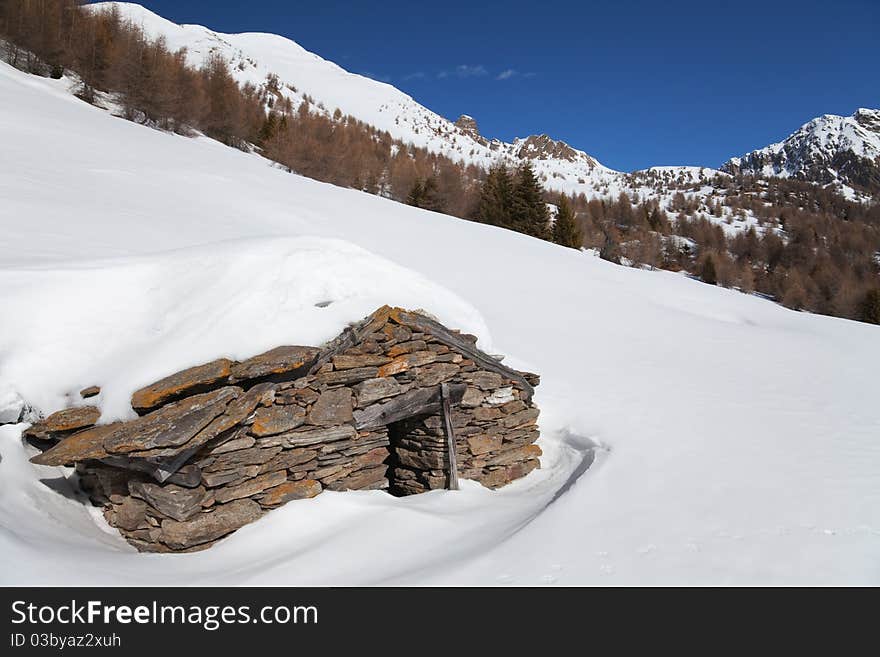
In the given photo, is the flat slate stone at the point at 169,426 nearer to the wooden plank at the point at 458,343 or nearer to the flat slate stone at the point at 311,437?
the flat slate stone at the point at 311,437

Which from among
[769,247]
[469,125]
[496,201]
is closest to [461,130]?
[469,125]

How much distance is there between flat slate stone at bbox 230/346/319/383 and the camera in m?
4.80

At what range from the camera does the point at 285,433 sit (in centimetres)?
508

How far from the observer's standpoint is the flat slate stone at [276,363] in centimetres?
480

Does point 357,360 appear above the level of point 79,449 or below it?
above

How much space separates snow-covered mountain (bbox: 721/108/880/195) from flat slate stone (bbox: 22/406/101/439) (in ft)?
483

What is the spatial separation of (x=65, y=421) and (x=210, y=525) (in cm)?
165

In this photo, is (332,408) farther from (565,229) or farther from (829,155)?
(829,155)

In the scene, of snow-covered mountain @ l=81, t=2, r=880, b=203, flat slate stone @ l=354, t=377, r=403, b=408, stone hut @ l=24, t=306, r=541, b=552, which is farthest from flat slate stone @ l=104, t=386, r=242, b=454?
snow-covered mountain @ l=81, t=2, r=880, b=203

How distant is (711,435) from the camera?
820cm

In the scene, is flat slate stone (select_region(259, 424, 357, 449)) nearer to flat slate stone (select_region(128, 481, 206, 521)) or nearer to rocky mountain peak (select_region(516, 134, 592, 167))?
flat slate stone (select_region(128, 481, 206, 521))
